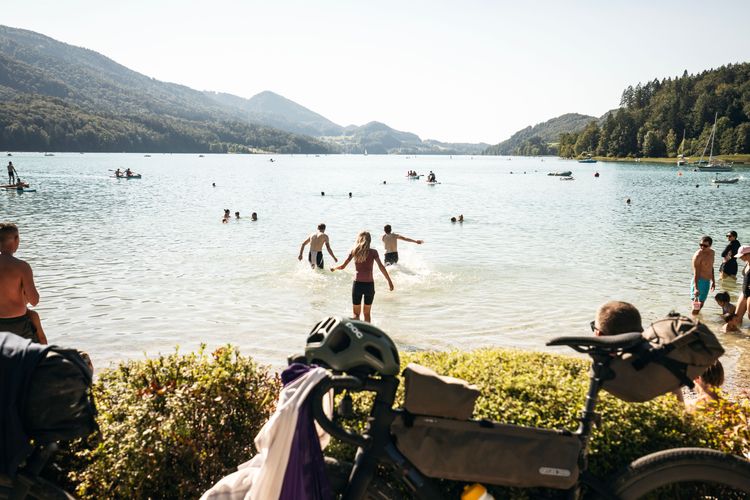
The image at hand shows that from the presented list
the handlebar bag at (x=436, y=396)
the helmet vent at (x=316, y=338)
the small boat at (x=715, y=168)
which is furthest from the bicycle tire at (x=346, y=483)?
the small boat at (x=715, y=168)

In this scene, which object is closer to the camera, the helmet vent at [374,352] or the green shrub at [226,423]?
the helmet vent at [374,352]

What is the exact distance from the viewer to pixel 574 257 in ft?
85.4

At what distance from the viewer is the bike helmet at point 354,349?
2.71 m

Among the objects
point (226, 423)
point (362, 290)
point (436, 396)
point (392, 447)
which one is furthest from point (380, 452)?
point (362, 290)

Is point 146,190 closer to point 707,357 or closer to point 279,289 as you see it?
point 279,289

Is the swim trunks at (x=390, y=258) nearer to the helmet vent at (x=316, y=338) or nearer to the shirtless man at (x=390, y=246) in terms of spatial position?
the shirtless man at (x=390, y=246)

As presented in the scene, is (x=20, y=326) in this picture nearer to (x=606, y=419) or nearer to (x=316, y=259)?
(x=606, y=419)

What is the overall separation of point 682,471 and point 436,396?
151 centimetres

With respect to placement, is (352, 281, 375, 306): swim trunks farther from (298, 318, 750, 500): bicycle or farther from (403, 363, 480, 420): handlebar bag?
(403, 363, 480, 420): handlebar bag

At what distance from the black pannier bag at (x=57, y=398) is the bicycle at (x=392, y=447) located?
1138 millimetres

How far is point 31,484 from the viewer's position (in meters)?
2.73

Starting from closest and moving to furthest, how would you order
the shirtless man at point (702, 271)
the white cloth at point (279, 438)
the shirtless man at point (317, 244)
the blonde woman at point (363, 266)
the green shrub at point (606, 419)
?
the white cloth at point (279, 438) → the green shrub at point (606, 419) → the blonde woman at point (363, 266) → the shirtless man at point (702, 271) → the shirtless man at point (317, 244)

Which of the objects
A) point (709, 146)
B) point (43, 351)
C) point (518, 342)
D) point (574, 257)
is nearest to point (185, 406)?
point (43, 351)

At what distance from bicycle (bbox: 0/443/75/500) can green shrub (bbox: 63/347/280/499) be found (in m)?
0.60
